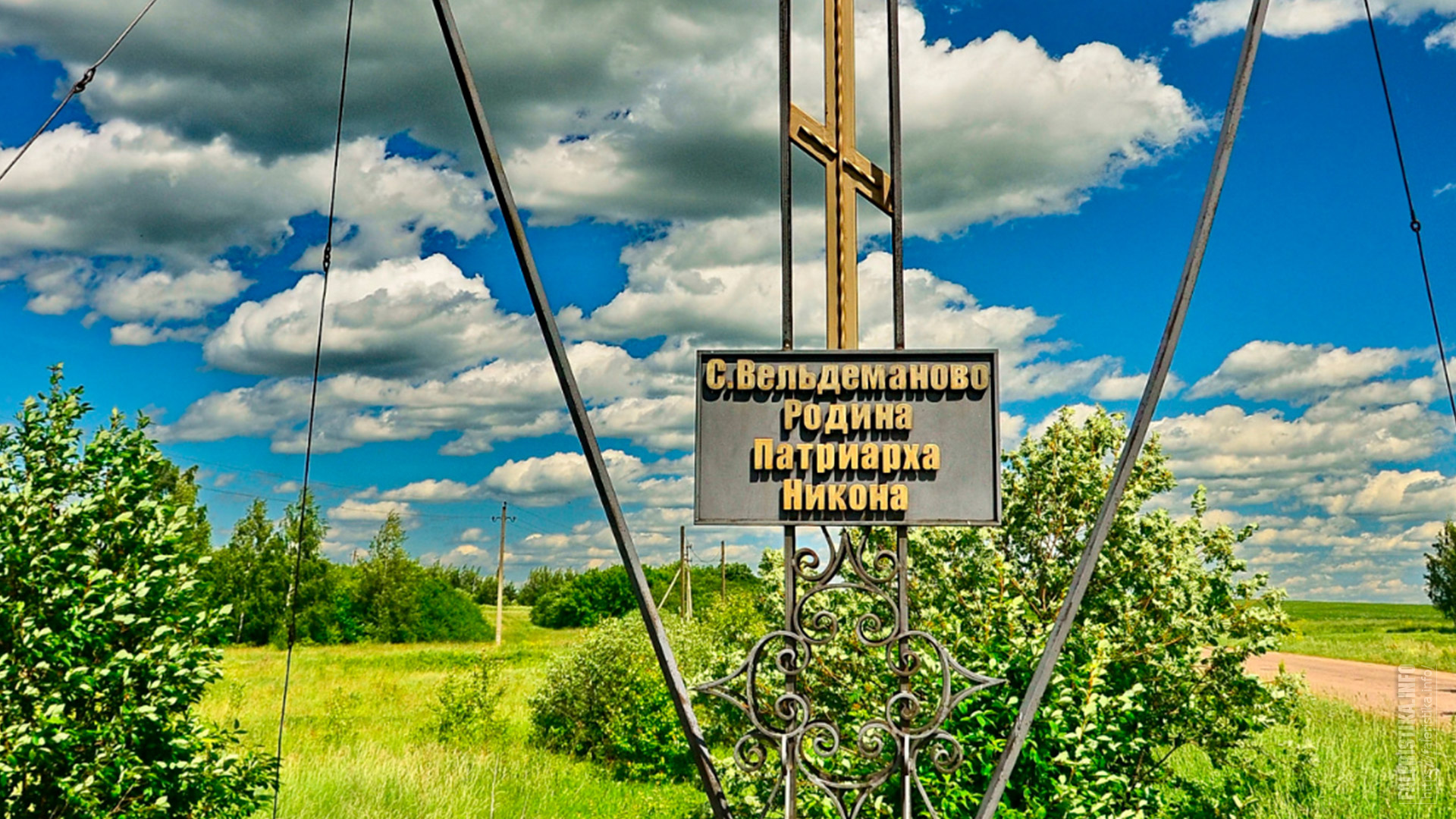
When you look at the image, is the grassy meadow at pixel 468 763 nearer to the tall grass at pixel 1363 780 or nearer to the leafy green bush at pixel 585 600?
the tall grass at pixel 1363 780

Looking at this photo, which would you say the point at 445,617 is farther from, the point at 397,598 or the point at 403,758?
the point at 403,758

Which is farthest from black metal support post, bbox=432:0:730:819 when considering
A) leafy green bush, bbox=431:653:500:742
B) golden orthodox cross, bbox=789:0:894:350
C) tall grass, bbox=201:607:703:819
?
leafy green bush, bbox=431:653:500:742

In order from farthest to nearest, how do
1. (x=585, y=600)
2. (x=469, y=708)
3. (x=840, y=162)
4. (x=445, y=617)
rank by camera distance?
(x=585, y=600) → (x=445, y=617) → (x=469, y=708) → (x=840, y=162)

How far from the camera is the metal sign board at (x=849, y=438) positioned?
3986 millimetres

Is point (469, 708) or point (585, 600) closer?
point (469, 708)

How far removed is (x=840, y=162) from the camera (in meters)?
4.43

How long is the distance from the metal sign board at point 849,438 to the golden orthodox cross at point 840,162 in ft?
1.11

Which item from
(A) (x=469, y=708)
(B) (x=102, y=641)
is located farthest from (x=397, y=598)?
(B) (x=102, y=641)

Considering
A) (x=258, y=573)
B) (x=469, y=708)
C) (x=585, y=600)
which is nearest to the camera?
(x=469, y=708)

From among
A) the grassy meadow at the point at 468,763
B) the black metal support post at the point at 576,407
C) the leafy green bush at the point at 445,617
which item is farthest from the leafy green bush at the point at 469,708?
the leafy green bush at the point at 445,617

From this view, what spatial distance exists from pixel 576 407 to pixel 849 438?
44.8 inches

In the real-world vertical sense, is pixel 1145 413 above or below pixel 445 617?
above

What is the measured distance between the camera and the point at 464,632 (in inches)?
1234

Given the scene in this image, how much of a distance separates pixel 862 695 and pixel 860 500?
8.98 feet
